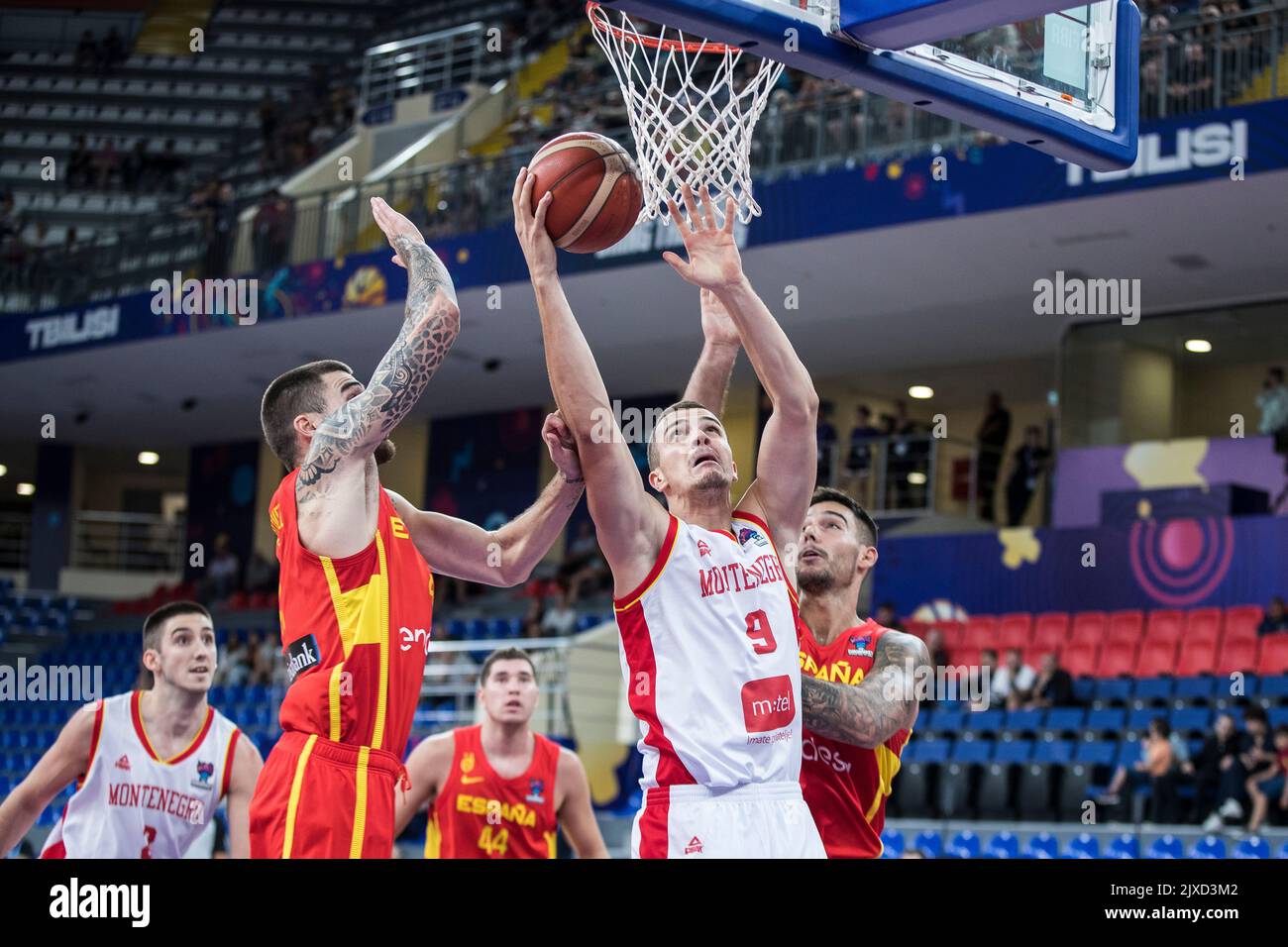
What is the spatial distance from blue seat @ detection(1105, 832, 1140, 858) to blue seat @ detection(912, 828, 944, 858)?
3.81ft

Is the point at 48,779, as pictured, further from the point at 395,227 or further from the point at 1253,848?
the point at 1253,848

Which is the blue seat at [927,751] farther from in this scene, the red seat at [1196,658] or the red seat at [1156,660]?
the red seat at [1196,658]

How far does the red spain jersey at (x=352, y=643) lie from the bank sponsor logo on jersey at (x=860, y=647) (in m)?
1.19

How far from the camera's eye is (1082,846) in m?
10.0

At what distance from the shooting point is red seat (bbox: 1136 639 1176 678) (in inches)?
508

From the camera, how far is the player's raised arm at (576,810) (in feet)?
20.4

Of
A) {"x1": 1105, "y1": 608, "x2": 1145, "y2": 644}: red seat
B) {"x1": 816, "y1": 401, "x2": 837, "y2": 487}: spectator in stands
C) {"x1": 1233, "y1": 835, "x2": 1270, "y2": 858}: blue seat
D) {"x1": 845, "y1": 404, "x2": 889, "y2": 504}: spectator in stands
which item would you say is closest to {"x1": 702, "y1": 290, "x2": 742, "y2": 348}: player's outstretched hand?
{"x1": 1233, "y1": 835, "x2": 1270, "y2": 858}: blue seat

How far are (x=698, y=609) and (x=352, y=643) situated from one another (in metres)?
0.85

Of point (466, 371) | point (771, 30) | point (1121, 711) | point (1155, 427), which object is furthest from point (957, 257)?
point (771, 30)

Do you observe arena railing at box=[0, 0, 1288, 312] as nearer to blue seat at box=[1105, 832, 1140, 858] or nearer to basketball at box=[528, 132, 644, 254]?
blue seat at box=[1105, 832, 1140, 858]

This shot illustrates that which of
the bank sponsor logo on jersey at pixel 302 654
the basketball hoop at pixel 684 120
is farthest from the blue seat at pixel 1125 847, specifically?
the bank sponsor logo on jersey at pixel 302 654

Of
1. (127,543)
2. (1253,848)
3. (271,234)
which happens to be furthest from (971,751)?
(127,543)
